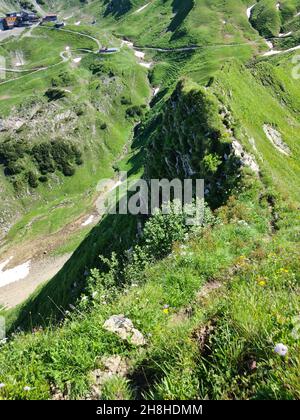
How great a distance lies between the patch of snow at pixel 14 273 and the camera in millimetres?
110981

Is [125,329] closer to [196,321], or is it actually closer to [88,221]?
[196,321]

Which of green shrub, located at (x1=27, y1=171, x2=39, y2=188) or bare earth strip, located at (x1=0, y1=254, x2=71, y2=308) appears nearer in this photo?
bare earth strip, located at (x1=0, y1=254, x2=71, y2=308)

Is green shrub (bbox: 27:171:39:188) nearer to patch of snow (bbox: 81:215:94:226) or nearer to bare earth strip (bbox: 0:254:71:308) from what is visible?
patch of snow (bbox: 81:215:94:226)

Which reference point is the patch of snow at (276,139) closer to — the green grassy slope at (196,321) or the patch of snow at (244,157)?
the patch of snow at (244,157)

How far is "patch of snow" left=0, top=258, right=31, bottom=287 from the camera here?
110981 mm

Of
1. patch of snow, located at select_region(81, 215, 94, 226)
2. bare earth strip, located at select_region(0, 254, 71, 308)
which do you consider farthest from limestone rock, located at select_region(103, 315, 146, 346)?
patch of snow, located at select_region(81, 215, 94, 226)

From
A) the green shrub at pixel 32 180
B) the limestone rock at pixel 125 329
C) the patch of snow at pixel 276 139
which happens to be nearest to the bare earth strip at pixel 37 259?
the green shrub at pixel 32 180

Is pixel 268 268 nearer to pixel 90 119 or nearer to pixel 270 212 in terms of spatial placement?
pixel 270 212

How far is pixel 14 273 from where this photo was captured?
11394 centimetres

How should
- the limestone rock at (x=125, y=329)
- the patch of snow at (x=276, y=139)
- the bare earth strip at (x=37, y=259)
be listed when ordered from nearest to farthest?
the limestone rock at (x=125, y=329) → the patch of snow at (x=276, y=139) → the bare earth strip at (x=37, y=259)

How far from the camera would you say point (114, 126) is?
19838cm

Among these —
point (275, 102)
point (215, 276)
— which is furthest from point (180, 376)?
point (275, 102)

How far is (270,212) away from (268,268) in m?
12.7

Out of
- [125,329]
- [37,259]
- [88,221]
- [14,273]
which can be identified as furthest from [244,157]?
[88,221]
